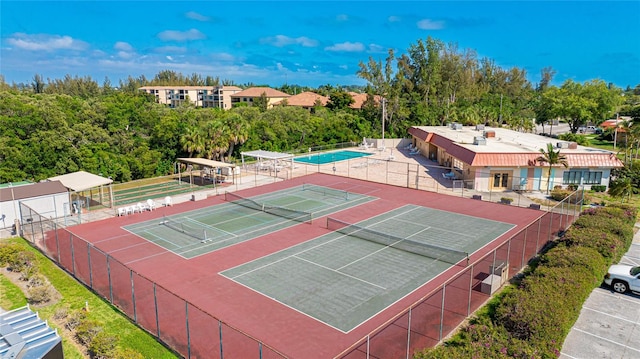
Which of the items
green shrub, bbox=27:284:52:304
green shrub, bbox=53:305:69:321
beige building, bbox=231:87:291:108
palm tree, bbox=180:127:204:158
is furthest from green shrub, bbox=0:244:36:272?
beige building, bbox=231:87:291:108

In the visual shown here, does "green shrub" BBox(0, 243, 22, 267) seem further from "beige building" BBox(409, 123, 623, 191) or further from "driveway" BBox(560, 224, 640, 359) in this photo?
"beige building" BBox(409, 123, 623, 191)

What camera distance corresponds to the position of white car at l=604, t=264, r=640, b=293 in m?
18.0

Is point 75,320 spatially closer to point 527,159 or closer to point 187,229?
point 187,229

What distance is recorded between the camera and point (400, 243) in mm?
23578

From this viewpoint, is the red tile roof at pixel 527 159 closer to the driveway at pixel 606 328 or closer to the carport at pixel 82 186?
the driveway at pixel 606 328

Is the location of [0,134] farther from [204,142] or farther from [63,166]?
[204,142]

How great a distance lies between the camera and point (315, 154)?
58938mm

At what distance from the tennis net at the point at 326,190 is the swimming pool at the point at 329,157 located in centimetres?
1238

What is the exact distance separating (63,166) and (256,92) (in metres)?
77.1

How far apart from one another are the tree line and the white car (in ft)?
122

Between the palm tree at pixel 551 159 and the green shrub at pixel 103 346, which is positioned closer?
the green shrub at pixel 103 346

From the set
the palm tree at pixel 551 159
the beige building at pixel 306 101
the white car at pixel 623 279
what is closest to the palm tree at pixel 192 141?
the palm tree at pixel 551 159

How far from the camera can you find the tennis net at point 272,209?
28.7m

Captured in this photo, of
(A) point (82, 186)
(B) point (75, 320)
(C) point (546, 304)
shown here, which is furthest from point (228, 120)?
(C) point (546, 304)
